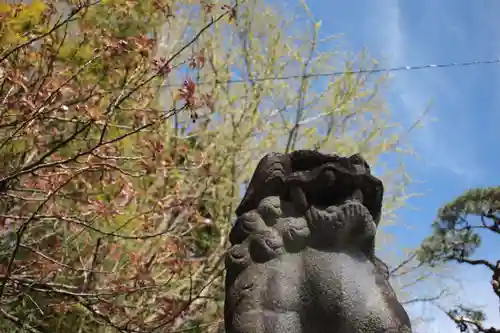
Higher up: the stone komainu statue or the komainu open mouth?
the komainu open mouth

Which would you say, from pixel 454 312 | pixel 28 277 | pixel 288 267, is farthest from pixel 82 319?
pixel 454 312

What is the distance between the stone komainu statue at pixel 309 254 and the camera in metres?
1.84

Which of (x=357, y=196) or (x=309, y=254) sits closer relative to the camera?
(x=309, y=254)

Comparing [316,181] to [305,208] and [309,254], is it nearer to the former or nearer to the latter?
[305,208]

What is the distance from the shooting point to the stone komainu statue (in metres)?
1.84

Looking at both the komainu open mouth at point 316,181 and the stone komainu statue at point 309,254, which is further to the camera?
the komainu open mouth at point 316,181

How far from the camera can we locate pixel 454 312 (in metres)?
7.11

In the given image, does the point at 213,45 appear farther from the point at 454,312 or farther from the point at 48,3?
the point at 454,312

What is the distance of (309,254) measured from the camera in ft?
6.50

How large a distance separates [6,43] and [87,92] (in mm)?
494

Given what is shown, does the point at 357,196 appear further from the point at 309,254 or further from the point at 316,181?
the point at 309,254

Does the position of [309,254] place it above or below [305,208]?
below

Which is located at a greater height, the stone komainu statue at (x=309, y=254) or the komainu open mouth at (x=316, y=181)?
the komainu open mouth at (x=316, y=181)

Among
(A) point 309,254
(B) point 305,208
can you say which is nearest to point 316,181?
(B) point 305,208
